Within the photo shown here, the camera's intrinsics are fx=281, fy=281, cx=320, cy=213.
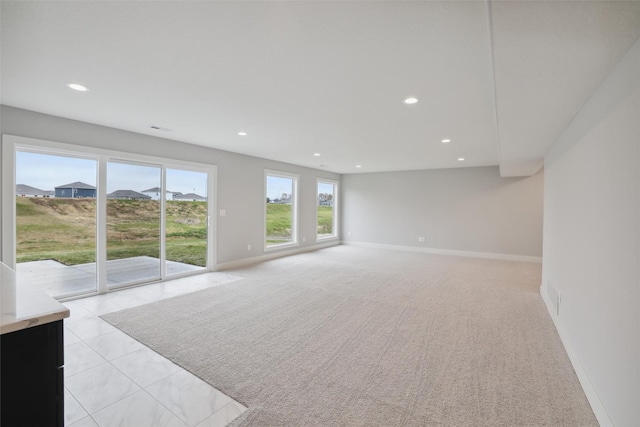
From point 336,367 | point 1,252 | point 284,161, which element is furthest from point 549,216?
point 1,252

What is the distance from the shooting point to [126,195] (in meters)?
4.33

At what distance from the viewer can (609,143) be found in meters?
1.73

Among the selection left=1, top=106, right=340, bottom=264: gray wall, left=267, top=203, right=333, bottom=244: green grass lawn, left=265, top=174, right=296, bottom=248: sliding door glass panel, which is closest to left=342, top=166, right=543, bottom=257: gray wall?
left=1, top=106, right=340, bottom=264: gray wall

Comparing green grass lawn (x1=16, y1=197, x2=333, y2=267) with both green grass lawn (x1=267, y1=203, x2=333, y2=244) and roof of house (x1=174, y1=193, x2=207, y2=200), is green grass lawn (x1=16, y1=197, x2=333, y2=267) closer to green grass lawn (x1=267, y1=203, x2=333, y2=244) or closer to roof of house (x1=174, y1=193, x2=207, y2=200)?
roof of house (x1=174, y1=193, x2=207, y2=200)

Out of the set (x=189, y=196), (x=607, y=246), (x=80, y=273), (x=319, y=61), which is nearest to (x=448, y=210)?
(x=607, y=246)

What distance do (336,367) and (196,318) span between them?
180 cm

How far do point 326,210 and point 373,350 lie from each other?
21.9 ft

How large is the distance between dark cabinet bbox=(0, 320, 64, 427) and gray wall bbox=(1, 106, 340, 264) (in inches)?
142

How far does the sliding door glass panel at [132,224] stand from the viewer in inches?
164

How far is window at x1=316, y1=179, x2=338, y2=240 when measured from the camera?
8742mm

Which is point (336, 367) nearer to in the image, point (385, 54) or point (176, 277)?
point (385, 54)

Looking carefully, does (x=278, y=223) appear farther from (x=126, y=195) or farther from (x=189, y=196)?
(x=126, y=195)

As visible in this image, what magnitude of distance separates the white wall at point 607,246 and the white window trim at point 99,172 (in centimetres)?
521

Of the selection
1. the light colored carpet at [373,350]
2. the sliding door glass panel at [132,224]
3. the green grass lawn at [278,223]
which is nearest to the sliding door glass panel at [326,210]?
the green grass lawn at [278,223]
